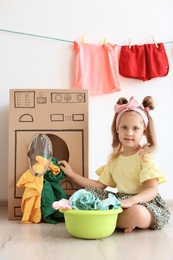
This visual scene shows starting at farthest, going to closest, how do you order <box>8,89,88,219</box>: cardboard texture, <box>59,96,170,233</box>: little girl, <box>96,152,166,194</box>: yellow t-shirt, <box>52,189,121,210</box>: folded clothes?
<box>8,89,88,219</box>: cardboard texture → <box>96,152,166,194</box>: yellow t-shirt → <box>59,96,170,233</box>: little girl → <box>52,189,121,210</box>: folded clothes

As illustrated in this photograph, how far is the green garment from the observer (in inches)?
72.1

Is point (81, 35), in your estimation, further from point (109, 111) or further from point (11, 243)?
point (11, 243)

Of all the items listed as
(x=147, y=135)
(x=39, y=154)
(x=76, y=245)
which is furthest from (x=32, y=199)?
(x=147, y=135)

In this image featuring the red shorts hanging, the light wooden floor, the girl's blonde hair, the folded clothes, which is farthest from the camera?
the red shorts hanging

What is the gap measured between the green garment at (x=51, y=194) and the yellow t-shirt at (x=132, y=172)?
232mm

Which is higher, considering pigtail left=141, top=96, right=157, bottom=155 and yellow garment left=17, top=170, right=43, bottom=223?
pigtail left=141, top=96, right=157, bottom=155

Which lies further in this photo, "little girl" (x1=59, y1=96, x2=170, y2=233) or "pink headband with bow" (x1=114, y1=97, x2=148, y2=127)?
"pink headband with bow" (x1=114, y1=97, x2=148, y2=127)

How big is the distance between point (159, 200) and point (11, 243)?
70 cm

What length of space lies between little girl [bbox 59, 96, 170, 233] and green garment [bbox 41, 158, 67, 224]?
0.06 metres

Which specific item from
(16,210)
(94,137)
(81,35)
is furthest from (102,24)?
(16,210)

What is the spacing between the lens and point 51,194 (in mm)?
1873

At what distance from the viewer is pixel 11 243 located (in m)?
1.41

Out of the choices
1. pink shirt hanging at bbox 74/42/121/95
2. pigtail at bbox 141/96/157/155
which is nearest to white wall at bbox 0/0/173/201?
pink shirt hanging at bbox 74/42/121/95

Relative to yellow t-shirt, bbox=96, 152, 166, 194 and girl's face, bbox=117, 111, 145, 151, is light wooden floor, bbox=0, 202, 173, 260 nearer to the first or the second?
yellow t-shirt, bbox=96, 152, 166, 194
